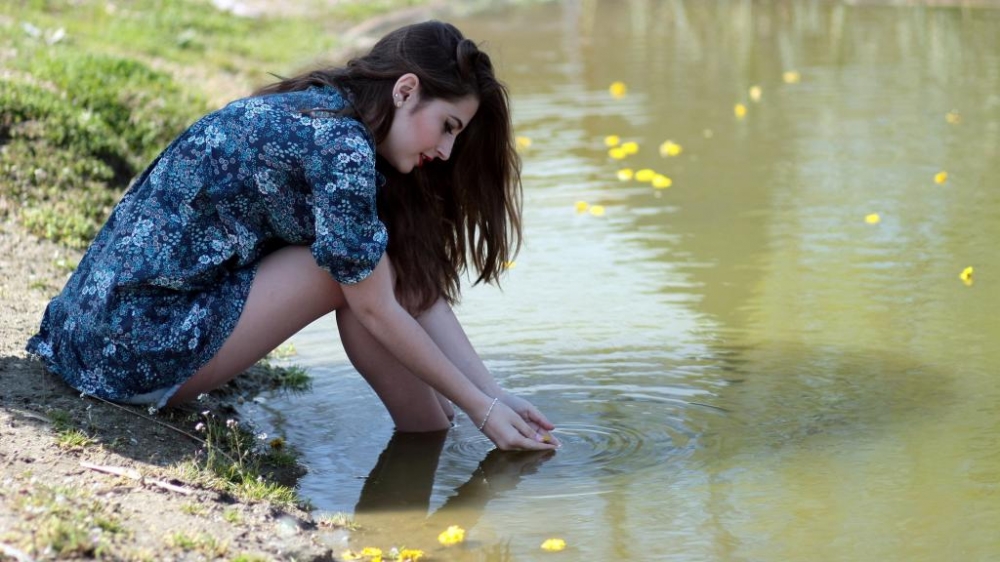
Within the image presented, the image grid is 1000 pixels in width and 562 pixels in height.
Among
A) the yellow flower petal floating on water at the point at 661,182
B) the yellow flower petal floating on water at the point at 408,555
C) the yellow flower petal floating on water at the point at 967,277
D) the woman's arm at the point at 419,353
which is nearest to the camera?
the yellow flower petal floating on water at the point at 408,555

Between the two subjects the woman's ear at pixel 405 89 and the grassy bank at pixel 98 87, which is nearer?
the woman's ear at pixel 405 89

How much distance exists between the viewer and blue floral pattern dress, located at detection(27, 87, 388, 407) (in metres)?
3.26

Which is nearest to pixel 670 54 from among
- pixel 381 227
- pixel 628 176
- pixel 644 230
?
pixel 628 176

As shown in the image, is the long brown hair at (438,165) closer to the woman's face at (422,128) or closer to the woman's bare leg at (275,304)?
the woman's face at (422,128)

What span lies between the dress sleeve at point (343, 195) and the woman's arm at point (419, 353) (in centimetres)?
10

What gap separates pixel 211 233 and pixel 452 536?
0.99 m

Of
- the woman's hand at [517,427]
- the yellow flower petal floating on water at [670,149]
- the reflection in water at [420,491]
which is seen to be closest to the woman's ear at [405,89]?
the woman's hand at [517,427]

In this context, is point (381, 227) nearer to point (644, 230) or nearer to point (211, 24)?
point (644, 230)

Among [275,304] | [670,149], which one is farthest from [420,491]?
[670,149]

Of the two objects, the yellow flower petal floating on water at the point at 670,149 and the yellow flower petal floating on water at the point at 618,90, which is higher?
the yellow flower petal floating on water at the point at 618,90

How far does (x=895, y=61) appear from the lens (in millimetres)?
10727

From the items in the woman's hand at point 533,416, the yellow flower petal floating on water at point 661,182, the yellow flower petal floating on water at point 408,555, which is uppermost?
the yellow flower petal floating on water at point 661,182

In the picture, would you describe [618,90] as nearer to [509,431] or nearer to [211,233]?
[509,431]

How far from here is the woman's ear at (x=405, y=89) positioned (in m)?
3.32
